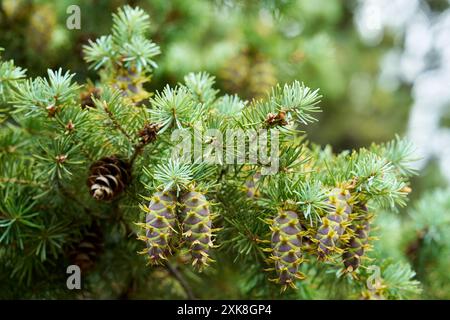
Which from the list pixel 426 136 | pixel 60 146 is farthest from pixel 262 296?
pixel 426 136

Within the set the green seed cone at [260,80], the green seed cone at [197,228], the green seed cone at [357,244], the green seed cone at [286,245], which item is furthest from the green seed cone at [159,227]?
the green seed cone at [260,80]

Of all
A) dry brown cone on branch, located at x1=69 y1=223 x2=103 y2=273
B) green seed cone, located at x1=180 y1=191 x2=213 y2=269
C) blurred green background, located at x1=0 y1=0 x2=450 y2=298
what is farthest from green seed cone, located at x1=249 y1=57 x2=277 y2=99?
green seed cone, located at x1=180 y1=191 x2=213 y2=269

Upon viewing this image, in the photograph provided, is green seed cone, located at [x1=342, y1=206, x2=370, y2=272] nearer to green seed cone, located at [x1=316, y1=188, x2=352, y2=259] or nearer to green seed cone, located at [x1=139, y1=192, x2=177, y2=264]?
green seed cone, located at [x1=316, y1=188, x2=352, y2=259]

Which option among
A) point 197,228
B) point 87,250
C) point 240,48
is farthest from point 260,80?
point 197,228

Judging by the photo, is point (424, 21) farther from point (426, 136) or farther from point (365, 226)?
point (365, 226)

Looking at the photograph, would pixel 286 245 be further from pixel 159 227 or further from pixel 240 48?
pixel 240 48

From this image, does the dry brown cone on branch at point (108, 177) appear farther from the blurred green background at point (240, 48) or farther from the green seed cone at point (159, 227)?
the blurred green background at point (240, 48)
